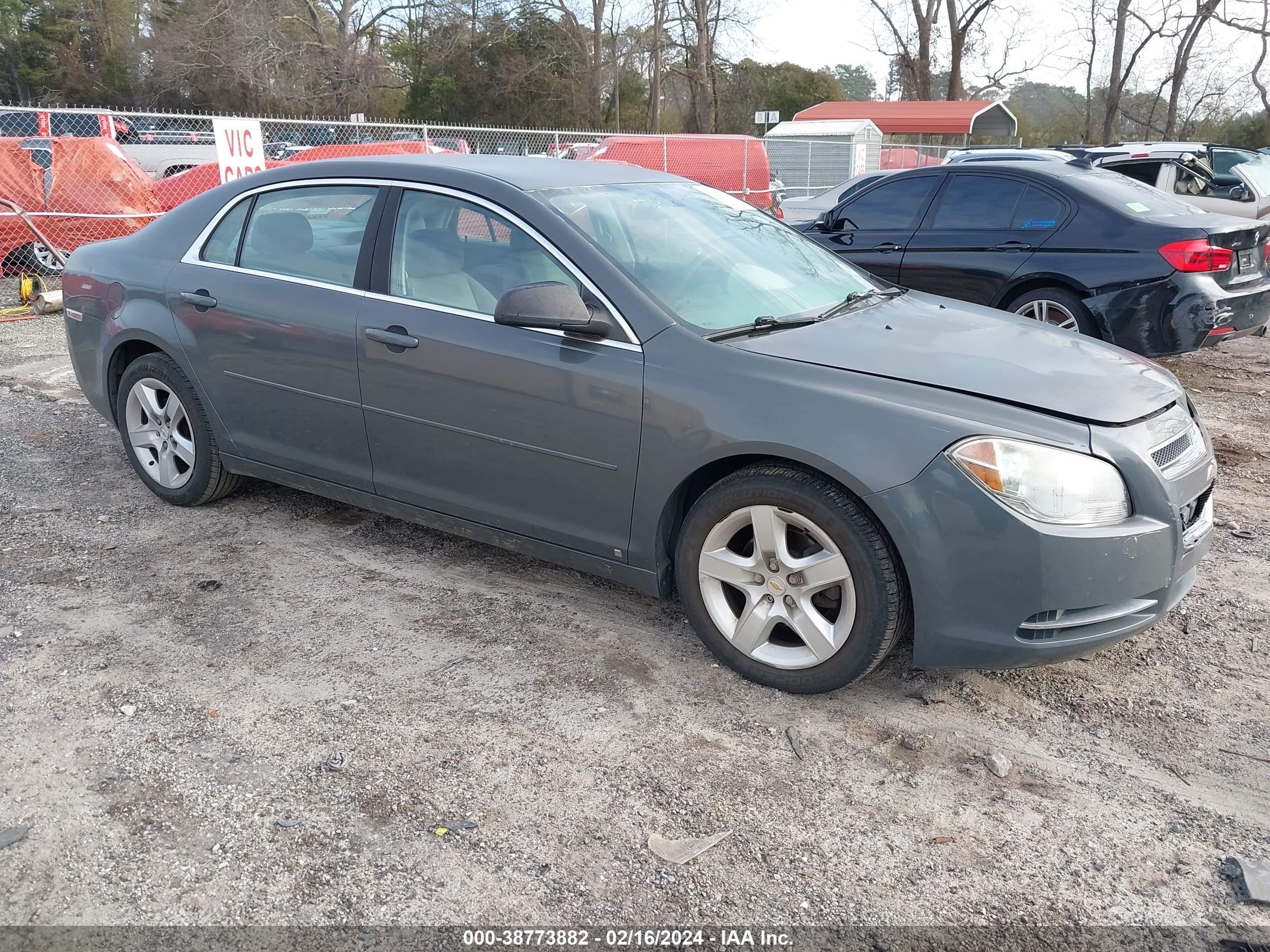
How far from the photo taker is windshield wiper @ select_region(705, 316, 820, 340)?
350cm

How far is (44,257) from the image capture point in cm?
1242

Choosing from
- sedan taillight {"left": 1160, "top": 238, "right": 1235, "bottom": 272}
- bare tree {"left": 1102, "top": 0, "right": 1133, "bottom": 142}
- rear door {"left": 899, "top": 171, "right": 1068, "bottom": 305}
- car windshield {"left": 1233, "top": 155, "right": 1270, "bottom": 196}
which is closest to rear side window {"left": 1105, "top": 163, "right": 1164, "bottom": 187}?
car windshield {"left": 1233, "top": 155, "right": 1270, "bottom": 196}

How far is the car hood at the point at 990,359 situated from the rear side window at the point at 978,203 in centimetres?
385

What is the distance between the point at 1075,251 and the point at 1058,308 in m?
0.39

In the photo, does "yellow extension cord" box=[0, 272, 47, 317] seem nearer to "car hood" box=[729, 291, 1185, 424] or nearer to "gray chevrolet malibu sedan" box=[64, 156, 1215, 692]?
"gray chevrolet malibu sedan" box=[64, 156, 1215, 692]

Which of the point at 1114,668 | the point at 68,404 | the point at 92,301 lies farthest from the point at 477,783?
the point at 68,404

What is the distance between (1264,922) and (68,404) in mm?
7157

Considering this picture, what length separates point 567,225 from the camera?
3.72 meters

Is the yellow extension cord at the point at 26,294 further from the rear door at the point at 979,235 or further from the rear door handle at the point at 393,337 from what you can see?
the rear door at the point at 979,235

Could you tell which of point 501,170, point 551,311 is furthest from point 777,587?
point 501,170

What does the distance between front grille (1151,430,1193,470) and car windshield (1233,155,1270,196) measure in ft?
37.0

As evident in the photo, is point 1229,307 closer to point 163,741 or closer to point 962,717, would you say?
point 962,717

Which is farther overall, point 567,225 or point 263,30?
point 263,30

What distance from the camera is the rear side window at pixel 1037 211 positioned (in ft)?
23.7
